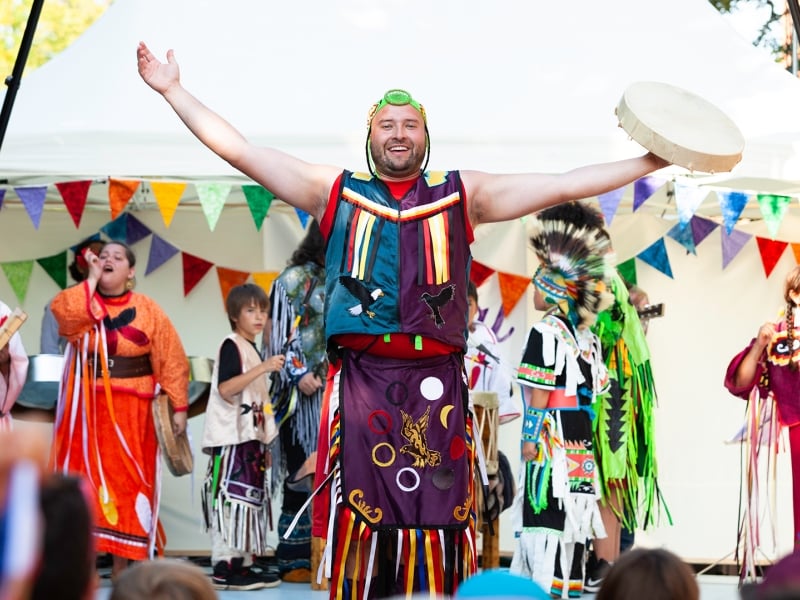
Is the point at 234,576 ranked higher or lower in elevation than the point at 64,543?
lower

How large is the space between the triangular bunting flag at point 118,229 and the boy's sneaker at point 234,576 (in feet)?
7.16

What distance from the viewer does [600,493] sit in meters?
6.74

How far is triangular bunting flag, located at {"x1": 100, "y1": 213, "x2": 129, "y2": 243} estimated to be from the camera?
7934 mm

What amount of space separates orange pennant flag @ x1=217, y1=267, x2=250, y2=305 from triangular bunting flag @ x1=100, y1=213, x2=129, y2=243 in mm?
596

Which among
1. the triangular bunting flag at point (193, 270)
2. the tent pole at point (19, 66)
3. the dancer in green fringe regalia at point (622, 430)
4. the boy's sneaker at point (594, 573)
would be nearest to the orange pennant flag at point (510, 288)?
the dancer in green fringe regalia at point (622, 430)

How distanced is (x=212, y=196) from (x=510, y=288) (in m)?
2.04

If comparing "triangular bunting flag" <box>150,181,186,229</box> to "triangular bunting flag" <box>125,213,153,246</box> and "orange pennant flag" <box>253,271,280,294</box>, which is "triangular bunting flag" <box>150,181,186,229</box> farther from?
"orange pennant flag" <box>253,271,280,294</box>

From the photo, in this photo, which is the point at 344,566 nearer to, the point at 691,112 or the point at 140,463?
the point at 691,112

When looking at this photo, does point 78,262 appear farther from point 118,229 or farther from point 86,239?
point 118,229

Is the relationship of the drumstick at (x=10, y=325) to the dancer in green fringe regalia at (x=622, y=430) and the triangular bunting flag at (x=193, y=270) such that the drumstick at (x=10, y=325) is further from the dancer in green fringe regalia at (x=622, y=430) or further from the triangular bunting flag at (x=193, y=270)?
the dancer in green fringe regalia at (x=622, y=430)

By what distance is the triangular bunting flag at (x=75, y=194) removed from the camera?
700 cm

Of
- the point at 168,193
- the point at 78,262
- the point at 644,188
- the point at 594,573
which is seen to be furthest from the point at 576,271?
the point at 78,262

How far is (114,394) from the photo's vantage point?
6.59 meters

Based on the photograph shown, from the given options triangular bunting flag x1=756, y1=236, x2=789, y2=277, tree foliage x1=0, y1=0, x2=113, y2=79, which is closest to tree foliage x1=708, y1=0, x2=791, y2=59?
triangular bunting flag x1=756, y1=236, x2=789, y2=277
